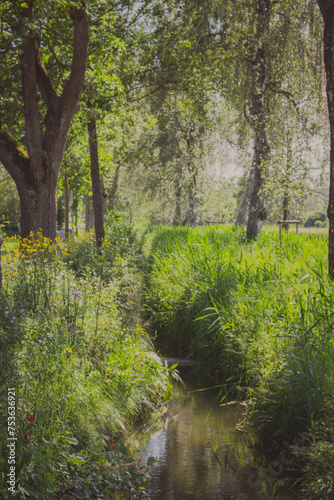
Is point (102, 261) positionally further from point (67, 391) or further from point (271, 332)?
point (67, 391)

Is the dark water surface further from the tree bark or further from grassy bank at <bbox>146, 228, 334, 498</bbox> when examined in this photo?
the tree bark

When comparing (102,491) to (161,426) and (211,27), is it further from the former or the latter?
(211,27)

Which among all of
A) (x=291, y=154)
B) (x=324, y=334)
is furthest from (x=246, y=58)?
(x=324, y=334)

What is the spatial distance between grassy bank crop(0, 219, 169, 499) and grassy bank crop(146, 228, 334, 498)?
1021 millimetres

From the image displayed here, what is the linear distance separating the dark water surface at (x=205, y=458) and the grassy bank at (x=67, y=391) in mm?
285

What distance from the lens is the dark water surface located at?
3.73 m

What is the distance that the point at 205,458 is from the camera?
14.0 ft

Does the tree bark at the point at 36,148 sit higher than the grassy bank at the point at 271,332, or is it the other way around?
the tree bark at the point at 36,148

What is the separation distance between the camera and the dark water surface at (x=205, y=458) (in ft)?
12.2

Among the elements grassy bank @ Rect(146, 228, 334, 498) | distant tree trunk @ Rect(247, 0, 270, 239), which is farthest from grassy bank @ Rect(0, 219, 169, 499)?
distant tree trunk @ Rect(247, 0, 270, 239)

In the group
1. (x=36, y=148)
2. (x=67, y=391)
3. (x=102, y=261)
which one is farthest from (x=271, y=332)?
(x=36, y=148)

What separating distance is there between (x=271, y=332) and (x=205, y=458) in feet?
5.22

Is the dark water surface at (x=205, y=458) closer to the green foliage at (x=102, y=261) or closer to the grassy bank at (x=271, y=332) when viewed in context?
the grassy bank at (x=271, y=332)

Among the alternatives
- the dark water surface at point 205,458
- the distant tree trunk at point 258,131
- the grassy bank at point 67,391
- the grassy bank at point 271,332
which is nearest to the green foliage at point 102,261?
the grassy bank at point 271,332
